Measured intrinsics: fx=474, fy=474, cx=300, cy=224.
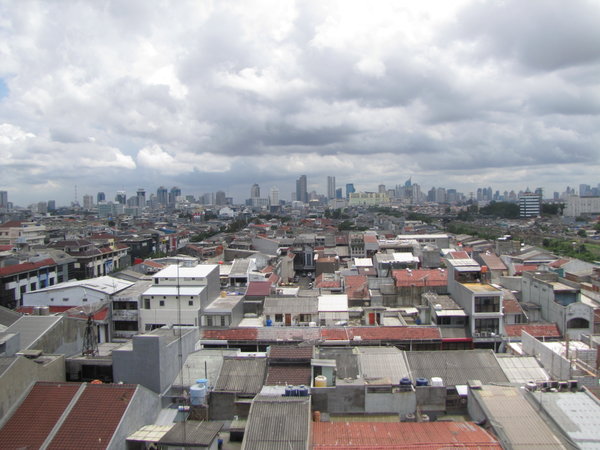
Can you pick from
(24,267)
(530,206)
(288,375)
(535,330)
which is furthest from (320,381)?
(530,206)

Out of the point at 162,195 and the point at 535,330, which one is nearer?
the point at 535,330

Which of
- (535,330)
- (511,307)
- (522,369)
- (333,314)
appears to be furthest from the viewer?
(511,307)

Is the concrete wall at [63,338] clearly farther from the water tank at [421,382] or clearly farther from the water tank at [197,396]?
the water tank at [421,382]

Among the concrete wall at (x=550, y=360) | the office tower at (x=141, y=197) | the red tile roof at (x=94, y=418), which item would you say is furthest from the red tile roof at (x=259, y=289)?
the office tower at (x=141, y=197)

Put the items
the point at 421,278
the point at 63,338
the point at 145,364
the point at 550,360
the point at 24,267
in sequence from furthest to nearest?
the point at 24,267
the point at 421,278
the point at 63,338
the point at 550,360
the point at 145,364

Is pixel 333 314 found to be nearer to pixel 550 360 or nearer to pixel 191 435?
pixel 550 360

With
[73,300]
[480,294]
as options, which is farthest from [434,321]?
[73,300]
